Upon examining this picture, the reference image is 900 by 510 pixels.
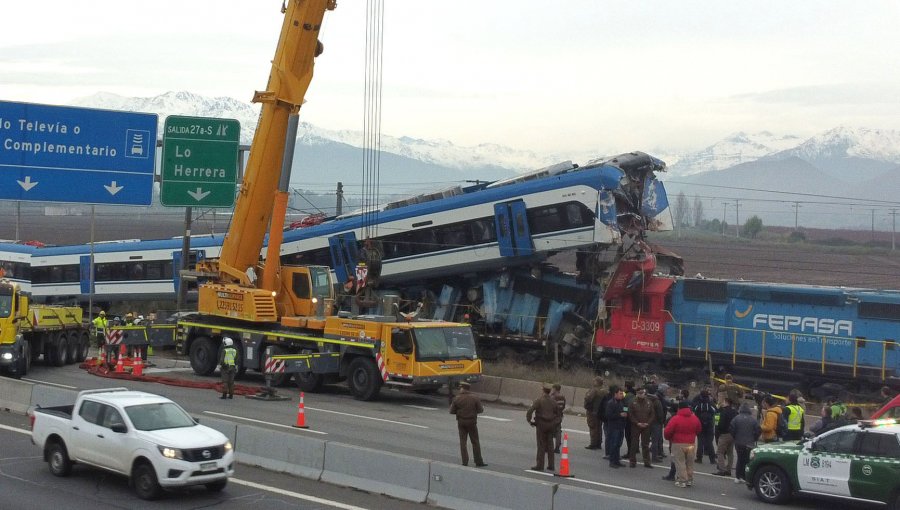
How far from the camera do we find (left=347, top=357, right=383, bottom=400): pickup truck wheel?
80.6ft

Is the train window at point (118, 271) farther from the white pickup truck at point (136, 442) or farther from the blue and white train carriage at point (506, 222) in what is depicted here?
the white pickup truck at point (136, 442)

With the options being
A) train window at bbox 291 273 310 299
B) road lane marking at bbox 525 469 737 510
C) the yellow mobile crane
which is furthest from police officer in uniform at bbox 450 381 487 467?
train window at bbox 291 273 310 299

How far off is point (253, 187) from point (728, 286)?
1435cm

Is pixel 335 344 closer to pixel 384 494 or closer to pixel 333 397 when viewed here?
pixel 333 397

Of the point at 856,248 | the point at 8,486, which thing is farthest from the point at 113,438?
the point at 856,248

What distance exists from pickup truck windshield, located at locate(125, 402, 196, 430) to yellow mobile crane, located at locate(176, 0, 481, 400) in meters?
9.69

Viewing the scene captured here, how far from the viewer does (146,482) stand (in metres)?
13.6

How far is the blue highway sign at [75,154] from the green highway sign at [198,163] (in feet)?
3.76

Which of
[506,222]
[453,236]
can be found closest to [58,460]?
[506,222]

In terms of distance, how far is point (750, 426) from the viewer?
16.3 m

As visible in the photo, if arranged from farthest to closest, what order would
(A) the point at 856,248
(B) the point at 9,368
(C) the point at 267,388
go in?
(A) the point at 856,248 < (B) the point at 9,368 < (C) the point at 267,388

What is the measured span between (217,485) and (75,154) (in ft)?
46.2

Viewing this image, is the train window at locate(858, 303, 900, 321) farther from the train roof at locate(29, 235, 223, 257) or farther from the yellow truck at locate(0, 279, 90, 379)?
the train roof at locate(29, 235, 223, 257)

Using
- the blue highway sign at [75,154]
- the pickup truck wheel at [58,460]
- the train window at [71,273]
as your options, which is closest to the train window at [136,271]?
the train window at [71,273]
